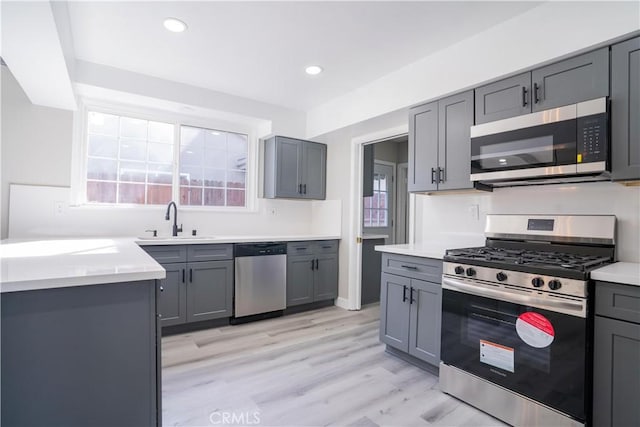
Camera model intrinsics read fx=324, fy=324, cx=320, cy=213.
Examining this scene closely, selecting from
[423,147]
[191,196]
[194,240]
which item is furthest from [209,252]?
[423,147]

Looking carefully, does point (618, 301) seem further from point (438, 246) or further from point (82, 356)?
point (82, 356)

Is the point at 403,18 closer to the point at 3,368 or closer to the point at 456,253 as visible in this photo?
the point at 456,253

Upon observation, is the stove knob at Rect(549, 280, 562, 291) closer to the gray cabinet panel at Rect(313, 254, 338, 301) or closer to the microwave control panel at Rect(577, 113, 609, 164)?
the microwave control panel at Rect(577, 113, 609, 164)

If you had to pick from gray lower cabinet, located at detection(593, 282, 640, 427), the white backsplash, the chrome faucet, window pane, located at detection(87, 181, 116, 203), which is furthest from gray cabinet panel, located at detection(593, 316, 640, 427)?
window pane, located at detection(87, 181, 116, 203)

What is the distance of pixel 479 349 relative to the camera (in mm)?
1950

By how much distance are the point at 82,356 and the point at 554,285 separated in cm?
207

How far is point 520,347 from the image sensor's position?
177 centimetres

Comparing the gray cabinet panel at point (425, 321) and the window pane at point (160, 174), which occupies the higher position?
the window pane at point (160, 174)

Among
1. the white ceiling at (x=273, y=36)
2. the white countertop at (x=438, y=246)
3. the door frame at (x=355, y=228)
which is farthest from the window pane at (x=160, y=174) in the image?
the white countertop at (x=438, y=246)

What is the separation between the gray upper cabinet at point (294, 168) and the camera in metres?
3.97

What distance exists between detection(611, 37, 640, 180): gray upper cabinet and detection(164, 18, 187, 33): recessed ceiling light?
2.68 meters

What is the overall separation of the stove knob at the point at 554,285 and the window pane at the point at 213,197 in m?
3.40

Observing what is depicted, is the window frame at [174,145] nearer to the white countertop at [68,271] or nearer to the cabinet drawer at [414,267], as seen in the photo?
the white countertop at [68,271]

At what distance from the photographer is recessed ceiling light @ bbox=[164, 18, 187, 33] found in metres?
2.26
